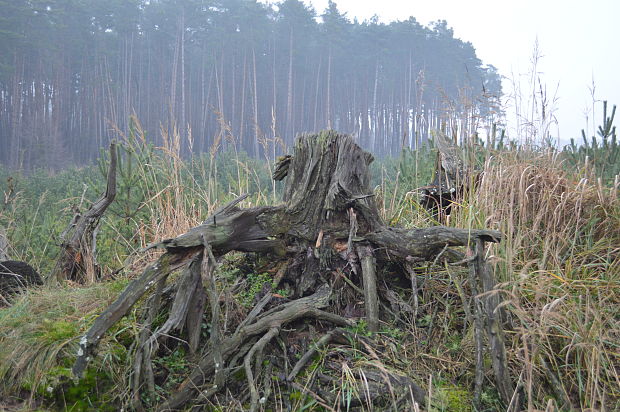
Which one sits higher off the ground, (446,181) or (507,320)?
(446,181)

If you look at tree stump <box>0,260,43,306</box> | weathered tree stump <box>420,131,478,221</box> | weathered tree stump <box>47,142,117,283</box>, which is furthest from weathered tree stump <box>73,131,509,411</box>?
tree stump <box>0,260,43,306</box>

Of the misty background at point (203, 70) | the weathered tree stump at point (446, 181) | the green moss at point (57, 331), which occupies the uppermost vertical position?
the misty background at point (203, 70)

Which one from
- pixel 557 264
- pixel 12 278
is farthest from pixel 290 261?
pixel 12 278

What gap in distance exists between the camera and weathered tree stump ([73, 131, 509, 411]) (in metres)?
2.12

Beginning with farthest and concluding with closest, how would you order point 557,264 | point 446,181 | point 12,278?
point 446,181, point 12,278, point 557,264

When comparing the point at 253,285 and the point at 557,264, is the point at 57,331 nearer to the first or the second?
the point at 253,285

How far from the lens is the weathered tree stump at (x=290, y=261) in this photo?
2.12 m

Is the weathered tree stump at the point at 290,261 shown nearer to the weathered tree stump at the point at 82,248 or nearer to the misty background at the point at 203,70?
the weathered tree stump at the point at 82,248

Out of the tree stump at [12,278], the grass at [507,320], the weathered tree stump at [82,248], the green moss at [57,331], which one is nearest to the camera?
the grass at [507,320]

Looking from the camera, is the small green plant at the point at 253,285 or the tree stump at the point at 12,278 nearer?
the small green plant at the point at 253,285

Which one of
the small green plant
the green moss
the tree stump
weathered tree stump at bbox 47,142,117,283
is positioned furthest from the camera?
weathered tree stump at bbox 47,142,117,283

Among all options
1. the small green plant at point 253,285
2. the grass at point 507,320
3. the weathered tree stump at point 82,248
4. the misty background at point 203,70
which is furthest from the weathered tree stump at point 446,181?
the misty background at point 203,70

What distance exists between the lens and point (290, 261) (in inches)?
112

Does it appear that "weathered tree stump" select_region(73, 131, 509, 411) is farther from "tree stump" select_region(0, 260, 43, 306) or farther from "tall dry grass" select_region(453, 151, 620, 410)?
"tree stump" select_region(0, 260, 43, 306)
